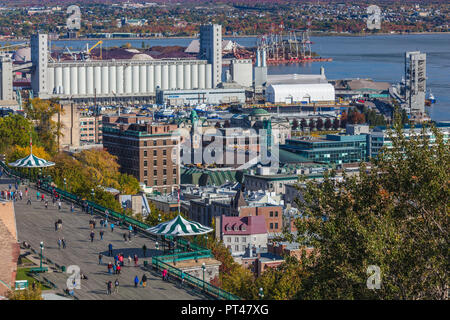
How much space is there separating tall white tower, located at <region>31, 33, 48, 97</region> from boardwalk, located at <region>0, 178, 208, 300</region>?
63826 mm

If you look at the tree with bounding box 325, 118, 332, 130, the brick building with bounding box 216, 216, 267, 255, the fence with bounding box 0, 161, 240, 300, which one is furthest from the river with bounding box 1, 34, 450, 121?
the fence with bounding box 0, 161, 240, 300

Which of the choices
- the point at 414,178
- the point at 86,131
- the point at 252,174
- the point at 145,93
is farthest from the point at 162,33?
the point at 414,178

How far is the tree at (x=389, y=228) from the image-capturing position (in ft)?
31.4

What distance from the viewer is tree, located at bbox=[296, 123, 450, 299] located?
31.4ft

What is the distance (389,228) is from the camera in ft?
31.4

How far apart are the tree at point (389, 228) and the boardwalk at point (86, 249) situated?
1.64 metres

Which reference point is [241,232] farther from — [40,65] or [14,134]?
[40,65]

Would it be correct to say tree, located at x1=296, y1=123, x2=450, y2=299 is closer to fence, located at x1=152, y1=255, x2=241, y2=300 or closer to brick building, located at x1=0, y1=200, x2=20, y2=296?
fence, located at x1=152, y1=255, x2=241, y2=300

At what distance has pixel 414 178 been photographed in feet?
33.7

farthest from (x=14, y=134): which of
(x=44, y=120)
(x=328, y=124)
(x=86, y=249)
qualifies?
(x=328, y=124)

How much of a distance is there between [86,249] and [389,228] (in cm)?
556

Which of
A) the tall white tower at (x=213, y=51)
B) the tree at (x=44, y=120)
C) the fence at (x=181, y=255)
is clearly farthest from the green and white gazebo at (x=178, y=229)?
the tall white tower at (x=213, y=51)
